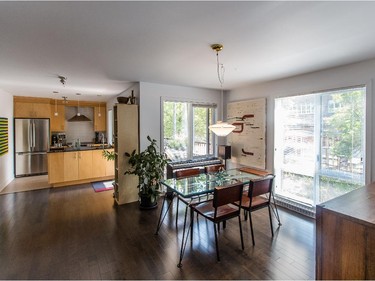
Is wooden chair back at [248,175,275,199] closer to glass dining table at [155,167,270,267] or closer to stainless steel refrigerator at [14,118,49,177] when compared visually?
glass dining table at [155,167,270,267]

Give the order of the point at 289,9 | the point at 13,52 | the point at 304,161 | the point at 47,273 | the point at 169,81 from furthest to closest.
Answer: the point at 169,81, the point at 304,161, the point at 13,52, the point at 47,273, the point at 289,9

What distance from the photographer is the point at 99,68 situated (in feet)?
10.4

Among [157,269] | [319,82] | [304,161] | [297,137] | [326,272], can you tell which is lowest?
[157,269]

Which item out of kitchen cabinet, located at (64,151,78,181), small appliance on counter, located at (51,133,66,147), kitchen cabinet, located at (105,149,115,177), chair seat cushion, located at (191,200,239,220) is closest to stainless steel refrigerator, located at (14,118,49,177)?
small appliance on counter, located at (51,133,66,147)

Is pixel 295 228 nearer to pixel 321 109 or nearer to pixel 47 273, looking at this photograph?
pixel 321 109

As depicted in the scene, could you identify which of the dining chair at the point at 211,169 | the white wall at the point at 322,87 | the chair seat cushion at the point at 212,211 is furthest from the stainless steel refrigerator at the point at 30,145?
the white wall at the point at 322,87

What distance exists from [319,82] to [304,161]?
4.43 ft

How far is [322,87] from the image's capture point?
10.6ft

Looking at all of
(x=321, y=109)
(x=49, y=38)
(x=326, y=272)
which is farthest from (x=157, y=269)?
(x=321, y=109)

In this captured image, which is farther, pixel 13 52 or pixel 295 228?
pixel 295 228

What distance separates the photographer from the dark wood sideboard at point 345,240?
1.11 meters

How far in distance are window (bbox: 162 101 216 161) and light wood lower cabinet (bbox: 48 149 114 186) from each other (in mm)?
2180

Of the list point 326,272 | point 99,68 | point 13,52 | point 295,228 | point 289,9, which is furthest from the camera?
point 99,68

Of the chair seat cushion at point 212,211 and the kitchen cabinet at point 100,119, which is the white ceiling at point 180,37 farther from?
the kitchen cabinet at point 100,119
